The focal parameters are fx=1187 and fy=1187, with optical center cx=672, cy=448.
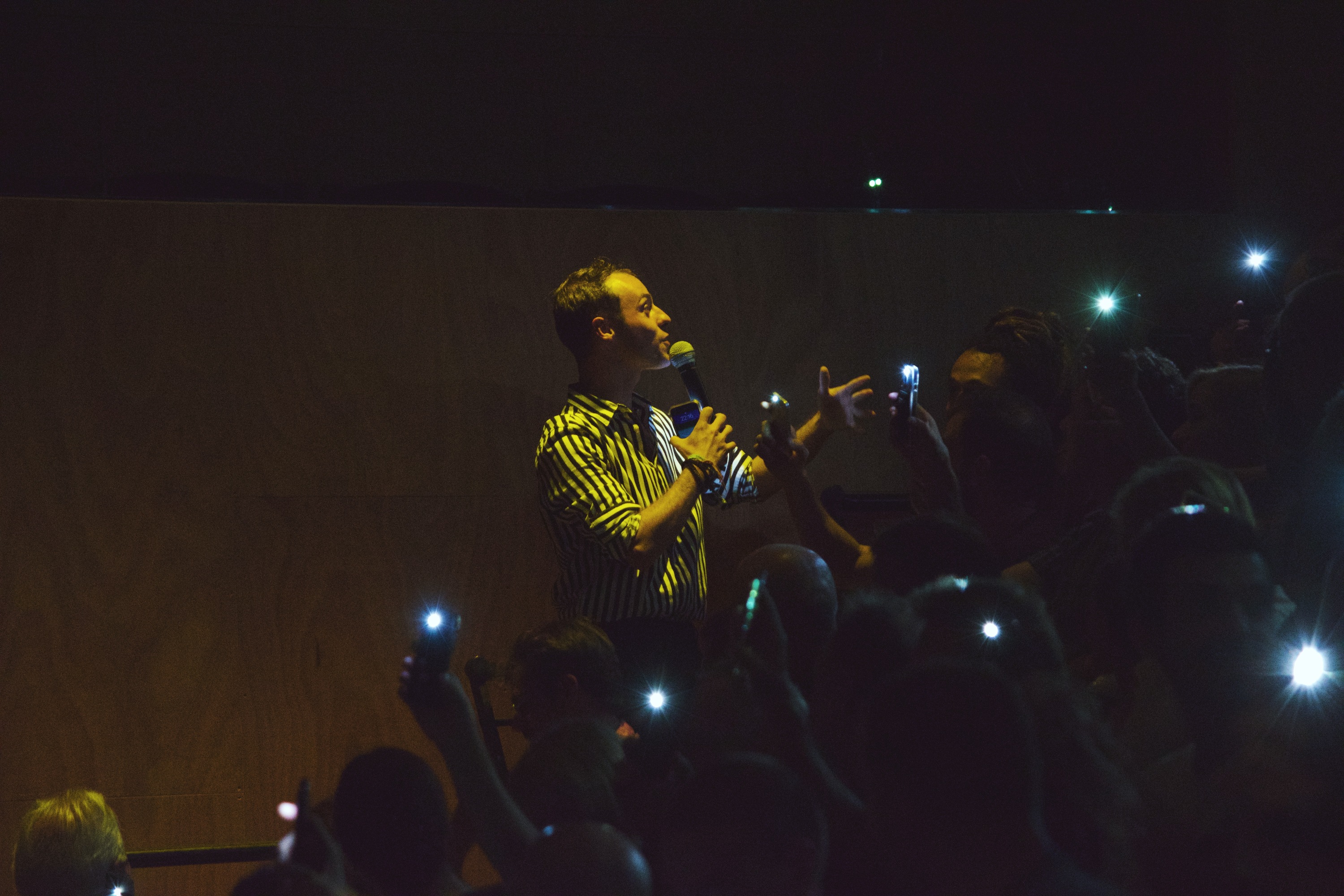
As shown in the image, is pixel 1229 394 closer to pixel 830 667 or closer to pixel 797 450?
pixel 797 450

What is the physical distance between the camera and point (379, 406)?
3385 mm

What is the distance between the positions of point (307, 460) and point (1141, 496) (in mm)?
2356

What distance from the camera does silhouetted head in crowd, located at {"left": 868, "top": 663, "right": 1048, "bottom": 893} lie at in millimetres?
1033

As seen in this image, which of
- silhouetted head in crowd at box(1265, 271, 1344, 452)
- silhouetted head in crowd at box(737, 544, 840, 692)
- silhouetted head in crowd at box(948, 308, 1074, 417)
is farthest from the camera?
silhouetted head in crowd at box(948, 308, 1074, 417)

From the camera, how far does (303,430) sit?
336cm

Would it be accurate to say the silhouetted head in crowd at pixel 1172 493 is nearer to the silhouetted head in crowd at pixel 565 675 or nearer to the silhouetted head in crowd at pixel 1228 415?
the silhouetted head in crowd at pixel 1228 415

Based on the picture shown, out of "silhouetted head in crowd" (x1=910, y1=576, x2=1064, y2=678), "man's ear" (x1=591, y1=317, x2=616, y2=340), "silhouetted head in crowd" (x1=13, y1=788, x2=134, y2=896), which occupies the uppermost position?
"man's ear" (x1=591, y1=317, x2=616, y2=340)

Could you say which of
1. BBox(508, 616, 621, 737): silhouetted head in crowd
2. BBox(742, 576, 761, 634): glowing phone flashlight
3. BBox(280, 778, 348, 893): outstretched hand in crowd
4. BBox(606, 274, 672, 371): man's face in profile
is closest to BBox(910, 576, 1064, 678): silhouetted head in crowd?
BBox(742, 576, 761, 634): glowing phone flashlight

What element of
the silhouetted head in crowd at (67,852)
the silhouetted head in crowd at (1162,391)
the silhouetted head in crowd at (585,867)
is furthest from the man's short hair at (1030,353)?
the silhouetted head in crowd at (67,852)

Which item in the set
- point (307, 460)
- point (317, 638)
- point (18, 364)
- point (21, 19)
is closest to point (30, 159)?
point (21, 19)

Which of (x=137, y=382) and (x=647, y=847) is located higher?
(x=137, y=382)

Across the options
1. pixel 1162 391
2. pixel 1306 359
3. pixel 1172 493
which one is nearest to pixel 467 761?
pixel 1172 493

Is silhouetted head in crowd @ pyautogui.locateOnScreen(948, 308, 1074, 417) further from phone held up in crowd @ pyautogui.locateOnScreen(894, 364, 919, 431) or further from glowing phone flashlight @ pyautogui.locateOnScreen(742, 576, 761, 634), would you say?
glowing phone flashlight @ pyautogui.locateOnScreen(742, 576, 761, 634)

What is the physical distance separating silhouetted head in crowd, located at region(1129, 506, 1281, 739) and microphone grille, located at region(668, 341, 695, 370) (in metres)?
1.38
